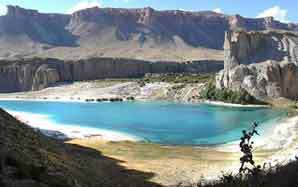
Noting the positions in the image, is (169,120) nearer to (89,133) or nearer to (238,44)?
(89,133)

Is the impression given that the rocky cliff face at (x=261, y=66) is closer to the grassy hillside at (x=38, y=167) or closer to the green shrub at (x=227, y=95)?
the green shrub at (x=227, y=95)

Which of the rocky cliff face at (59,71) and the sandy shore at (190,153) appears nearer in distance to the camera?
the sandy shore at (190,153)

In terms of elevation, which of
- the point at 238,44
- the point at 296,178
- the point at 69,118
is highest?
the point at 238,44

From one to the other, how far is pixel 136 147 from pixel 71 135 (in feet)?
32.1

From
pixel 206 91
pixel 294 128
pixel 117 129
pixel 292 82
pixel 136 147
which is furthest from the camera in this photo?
pixel 206 91

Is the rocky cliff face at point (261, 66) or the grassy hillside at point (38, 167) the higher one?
the rocky cliff face at point (261, 66)

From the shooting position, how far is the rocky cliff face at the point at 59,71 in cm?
12181

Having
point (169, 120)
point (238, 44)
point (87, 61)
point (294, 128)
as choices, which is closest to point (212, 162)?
point (294, 128)

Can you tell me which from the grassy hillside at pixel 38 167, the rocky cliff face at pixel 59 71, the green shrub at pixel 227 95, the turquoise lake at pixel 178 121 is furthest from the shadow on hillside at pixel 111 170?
the rocky cliff face at pixel 59 71

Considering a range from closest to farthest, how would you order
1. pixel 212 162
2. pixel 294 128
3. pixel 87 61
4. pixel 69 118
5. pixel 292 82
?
1. pixel 212 162
2. pixel 294 128
3. pixel 69 118
4. pixel 292 82
5. pixel 87 61

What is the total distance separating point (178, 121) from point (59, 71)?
75999 mm

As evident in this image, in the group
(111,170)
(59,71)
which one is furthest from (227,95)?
(111,170)

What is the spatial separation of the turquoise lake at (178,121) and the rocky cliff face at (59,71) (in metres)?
51.5

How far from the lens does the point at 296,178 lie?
7.21 meters
